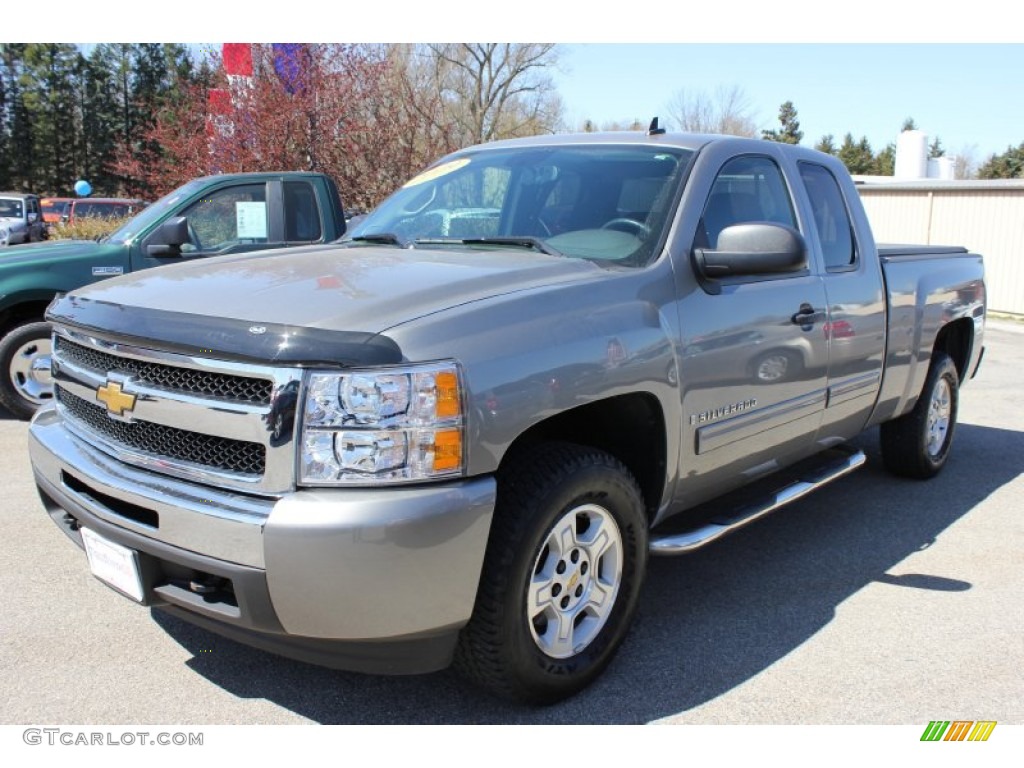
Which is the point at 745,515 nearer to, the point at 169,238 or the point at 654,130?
the point at 654,130

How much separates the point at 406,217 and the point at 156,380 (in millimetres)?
1813

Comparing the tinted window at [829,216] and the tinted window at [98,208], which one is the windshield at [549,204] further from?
the tinted window at [98,208]

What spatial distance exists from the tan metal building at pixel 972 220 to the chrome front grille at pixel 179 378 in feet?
53.9

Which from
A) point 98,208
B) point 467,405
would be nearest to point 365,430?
point 467,405

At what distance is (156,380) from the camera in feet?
8.87

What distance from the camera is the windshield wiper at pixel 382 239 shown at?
401 cm

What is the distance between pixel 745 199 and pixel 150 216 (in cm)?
507

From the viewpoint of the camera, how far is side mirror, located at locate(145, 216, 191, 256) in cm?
663

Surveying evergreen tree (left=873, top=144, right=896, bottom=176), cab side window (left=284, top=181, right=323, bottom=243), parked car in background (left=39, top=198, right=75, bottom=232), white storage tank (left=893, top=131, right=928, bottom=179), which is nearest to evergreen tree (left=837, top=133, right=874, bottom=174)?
evergreen tree (left=873, top=144, right=896, bottom=176)

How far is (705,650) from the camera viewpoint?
341 centimetres

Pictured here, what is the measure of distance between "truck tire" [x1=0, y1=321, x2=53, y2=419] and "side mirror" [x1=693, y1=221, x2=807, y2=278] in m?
5.34

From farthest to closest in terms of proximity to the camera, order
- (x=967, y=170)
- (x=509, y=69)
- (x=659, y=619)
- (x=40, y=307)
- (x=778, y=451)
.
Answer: (x=967, y=170), (x=509, y=69), (x=40, y=307), (x=778, y=451), (x=659, y=619)

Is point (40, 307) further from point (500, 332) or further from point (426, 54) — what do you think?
point (426, 54)

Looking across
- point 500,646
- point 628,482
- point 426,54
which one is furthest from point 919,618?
point 426,54
